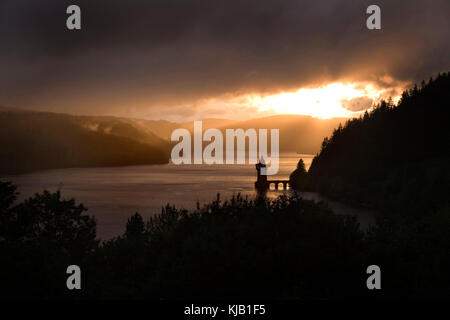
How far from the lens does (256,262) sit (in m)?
11.2

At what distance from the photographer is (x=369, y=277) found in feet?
36.4

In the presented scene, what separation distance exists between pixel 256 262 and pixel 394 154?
110585 millimetres

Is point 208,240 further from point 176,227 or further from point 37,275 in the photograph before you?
point 37,275

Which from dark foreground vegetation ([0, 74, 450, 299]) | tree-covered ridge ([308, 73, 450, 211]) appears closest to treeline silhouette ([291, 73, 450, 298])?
tree-covered ridge ([308, 73, 450, 211])

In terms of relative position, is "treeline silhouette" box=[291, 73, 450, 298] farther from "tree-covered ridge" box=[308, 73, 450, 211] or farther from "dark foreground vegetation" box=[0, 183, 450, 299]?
"dark foreground vegetation" box=[0, 183, 450, 299]

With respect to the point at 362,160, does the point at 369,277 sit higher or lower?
lower

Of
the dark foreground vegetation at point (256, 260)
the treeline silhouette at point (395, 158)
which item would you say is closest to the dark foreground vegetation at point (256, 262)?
the dark foreground vegetation at point (256, 260)

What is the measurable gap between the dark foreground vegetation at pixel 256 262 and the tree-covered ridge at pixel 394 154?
7452 centimetres

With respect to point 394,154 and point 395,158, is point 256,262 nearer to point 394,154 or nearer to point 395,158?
point 395,158

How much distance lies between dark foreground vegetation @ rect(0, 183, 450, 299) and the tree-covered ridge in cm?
7452

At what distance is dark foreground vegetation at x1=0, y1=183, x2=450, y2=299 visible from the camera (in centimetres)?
1091

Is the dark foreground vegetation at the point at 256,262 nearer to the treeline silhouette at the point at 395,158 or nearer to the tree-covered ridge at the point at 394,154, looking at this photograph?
the treeline silhouette at the point at 395,158
